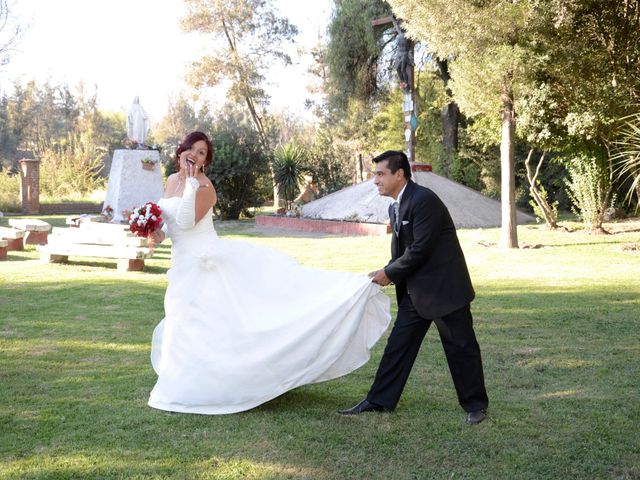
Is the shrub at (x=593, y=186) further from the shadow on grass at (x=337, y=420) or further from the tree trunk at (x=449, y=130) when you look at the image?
the tree trunk at (x=449, y=130)

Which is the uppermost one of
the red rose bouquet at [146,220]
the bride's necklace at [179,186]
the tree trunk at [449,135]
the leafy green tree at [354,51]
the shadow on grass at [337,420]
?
the leafy green tree at [354,51]

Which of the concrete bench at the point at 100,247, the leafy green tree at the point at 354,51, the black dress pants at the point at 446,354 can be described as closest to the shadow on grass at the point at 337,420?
the black dress pants at the point at 446,354

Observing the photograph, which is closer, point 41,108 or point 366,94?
point 366,94

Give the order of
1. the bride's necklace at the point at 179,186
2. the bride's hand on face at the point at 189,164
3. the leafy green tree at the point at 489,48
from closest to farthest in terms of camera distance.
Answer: the bride's hand on face at the point at 189,164
the bride's necklace at the point at 179,186
the leafy green tree at the point at 489,48

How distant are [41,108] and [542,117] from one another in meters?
63.1

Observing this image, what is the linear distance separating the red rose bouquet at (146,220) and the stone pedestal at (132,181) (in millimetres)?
15717

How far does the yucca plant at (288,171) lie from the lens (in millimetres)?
27047

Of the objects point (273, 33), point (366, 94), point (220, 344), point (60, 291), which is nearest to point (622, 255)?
point (60, 291)

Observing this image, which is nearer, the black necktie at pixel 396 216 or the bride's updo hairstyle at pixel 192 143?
the black necktie at pixel 396 216

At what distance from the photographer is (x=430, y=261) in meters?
4.86

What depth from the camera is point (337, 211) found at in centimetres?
2411

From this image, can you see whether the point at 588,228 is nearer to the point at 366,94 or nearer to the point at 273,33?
the point at 366,94

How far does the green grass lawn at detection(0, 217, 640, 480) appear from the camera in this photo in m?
4.12

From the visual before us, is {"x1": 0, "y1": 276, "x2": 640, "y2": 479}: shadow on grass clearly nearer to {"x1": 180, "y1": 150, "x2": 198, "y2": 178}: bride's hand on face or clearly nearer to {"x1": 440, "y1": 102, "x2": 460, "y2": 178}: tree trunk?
{"x1": 180, "y1": 150, "x2": 198, "y2": 178}: bride's hand on face
